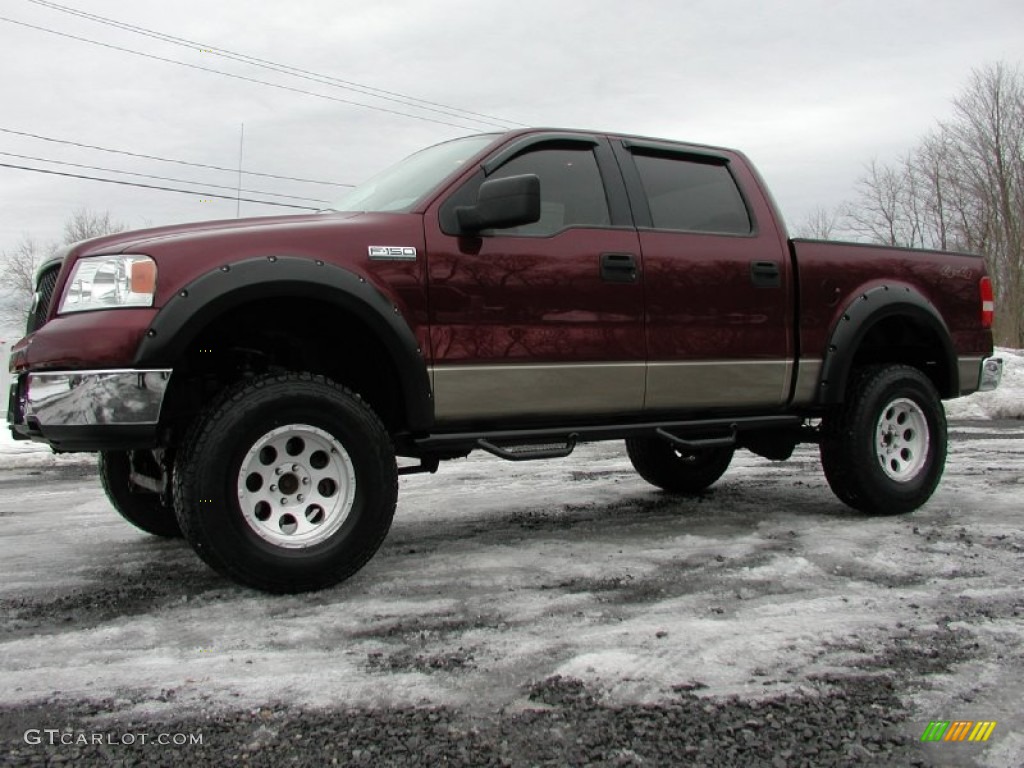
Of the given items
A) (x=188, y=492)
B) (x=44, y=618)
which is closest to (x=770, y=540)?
(x=188, y=492)

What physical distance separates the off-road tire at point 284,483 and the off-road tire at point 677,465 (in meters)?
2.96

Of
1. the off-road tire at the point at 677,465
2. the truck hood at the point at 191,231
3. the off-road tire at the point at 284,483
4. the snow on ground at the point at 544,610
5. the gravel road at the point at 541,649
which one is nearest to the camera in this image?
the gravel road at the point at 541,649

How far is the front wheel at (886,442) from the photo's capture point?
526 cm

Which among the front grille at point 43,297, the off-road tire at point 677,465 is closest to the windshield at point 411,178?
the front grille at point 43,297

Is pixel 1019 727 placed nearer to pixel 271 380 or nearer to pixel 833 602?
pixel 833 602

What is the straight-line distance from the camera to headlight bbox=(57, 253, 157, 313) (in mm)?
3447

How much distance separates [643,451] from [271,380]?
11.1 feet

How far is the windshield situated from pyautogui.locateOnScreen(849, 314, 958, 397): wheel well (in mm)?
2715

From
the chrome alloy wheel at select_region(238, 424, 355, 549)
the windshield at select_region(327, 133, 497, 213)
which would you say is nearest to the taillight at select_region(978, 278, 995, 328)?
the windshield at select_region(327, 133, 497, 213)

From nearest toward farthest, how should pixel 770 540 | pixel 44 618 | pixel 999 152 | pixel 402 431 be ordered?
pixel 44 618 → pixel 402 431 → pixel 770 540 → pixel 999 152

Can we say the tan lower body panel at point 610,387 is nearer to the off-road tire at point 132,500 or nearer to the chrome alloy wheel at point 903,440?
the chrome alloy wheel at point 903,440

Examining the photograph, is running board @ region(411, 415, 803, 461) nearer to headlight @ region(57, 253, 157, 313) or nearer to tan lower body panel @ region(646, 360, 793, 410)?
tan lower body panel @ region(646, 360, 793, 410)

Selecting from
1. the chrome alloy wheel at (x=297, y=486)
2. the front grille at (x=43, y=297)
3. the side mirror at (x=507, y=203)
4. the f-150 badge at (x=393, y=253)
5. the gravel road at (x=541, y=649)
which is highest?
the side mirror at (x=507, y=203)

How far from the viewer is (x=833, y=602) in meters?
3.52
